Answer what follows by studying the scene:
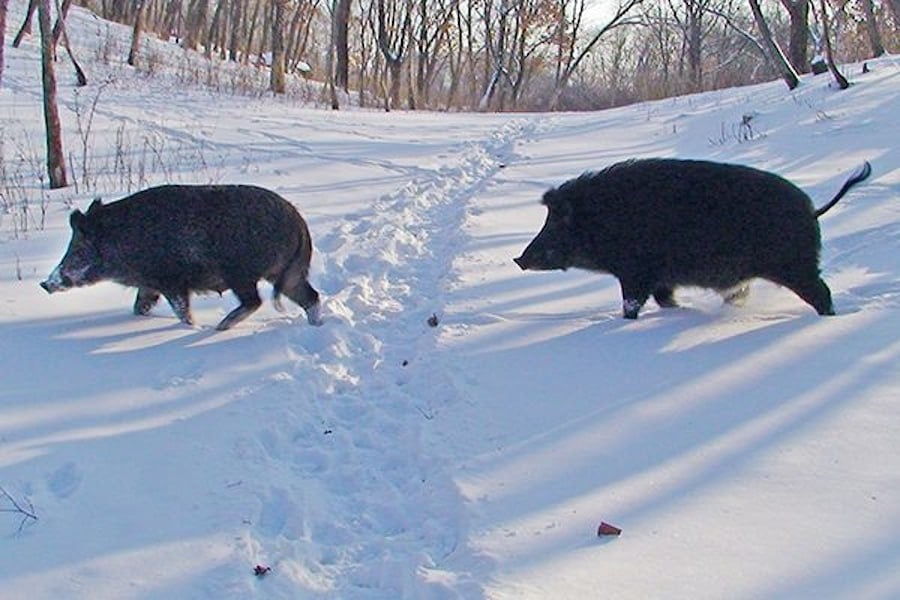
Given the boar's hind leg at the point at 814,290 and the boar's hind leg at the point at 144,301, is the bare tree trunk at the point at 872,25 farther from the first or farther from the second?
the boar's hind leg at the point at 144,301

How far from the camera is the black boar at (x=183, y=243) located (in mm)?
5273

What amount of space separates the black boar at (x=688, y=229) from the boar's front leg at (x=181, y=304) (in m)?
2.61

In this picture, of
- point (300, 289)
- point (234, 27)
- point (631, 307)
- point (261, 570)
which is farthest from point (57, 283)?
Result: point (234, 27)

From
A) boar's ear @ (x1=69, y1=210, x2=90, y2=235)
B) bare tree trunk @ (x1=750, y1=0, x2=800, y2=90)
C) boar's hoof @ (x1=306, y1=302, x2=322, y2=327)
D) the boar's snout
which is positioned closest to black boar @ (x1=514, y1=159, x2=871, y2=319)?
boar's hoof @ (x1=306, y1=302, x2=322, y2=327)

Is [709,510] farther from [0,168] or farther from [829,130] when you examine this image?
[829,130]

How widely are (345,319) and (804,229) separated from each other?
3047mm

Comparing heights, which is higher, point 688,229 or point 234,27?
point 234,27

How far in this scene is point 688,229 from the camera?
531cm

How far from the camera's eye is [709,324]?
5.20 m

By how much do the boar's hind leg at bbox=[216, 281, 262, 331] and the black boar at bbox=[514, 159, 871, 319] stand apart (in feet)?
7.15

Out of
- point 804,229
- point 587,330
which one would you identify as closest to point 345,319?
point 587,330

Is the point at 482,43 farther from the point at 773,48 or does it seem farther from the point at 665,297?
the point at 665,297

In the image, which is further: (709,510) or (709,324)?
(709,324)

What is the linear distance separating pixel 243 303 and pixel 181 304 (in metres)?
0.41
